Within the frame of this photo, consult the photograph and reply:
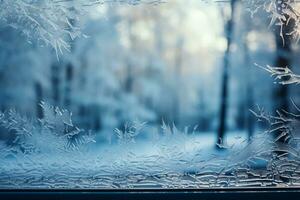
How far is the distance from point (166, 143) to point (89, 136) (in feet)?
1.13

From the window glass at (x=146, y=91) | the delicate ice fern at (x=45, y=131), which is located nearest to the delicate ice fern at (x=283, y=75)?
the window glass at (x=146, y=91)

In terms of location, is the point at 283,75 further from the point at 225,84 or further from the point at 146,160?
the point at 146,160

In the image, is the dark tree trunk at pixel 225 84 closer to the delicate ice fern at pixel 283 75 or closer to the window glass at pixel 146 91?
the window glass at pixel 146 91

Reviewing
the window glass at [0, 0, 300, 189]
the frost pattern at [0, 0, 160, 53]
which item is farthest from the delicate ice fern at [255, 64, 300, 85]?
the frost pattern at [0, 0, 160, 53]

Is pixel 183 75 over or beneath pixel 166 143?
over

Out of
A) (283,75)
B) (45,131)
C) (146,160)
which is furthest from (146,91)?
(283,75)

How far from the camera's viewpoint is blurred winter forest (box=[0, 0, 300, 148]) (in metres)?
1.90

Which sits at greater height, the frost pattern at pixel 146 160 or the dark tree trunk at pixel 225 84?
the dark tree trunk at pixel 225 84

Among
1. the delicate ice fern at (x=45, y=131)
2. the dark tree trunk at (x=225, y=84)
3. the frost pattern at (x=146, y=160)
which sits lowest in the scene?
the frost pattern at (x=146, y=160)

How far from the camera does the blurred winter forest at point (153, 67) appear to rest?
6.24ft

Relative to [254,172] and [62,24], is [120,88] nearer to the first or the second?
[62,24]

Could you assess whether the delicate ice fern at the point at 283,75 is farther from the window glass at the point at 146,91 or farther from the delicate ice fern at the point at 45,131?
the delicate ice fern at the point at 45,131

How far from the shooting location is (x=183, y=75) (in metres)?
1.92

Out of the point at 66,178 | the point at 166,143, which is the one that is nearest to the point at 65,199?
the point at 66,178
